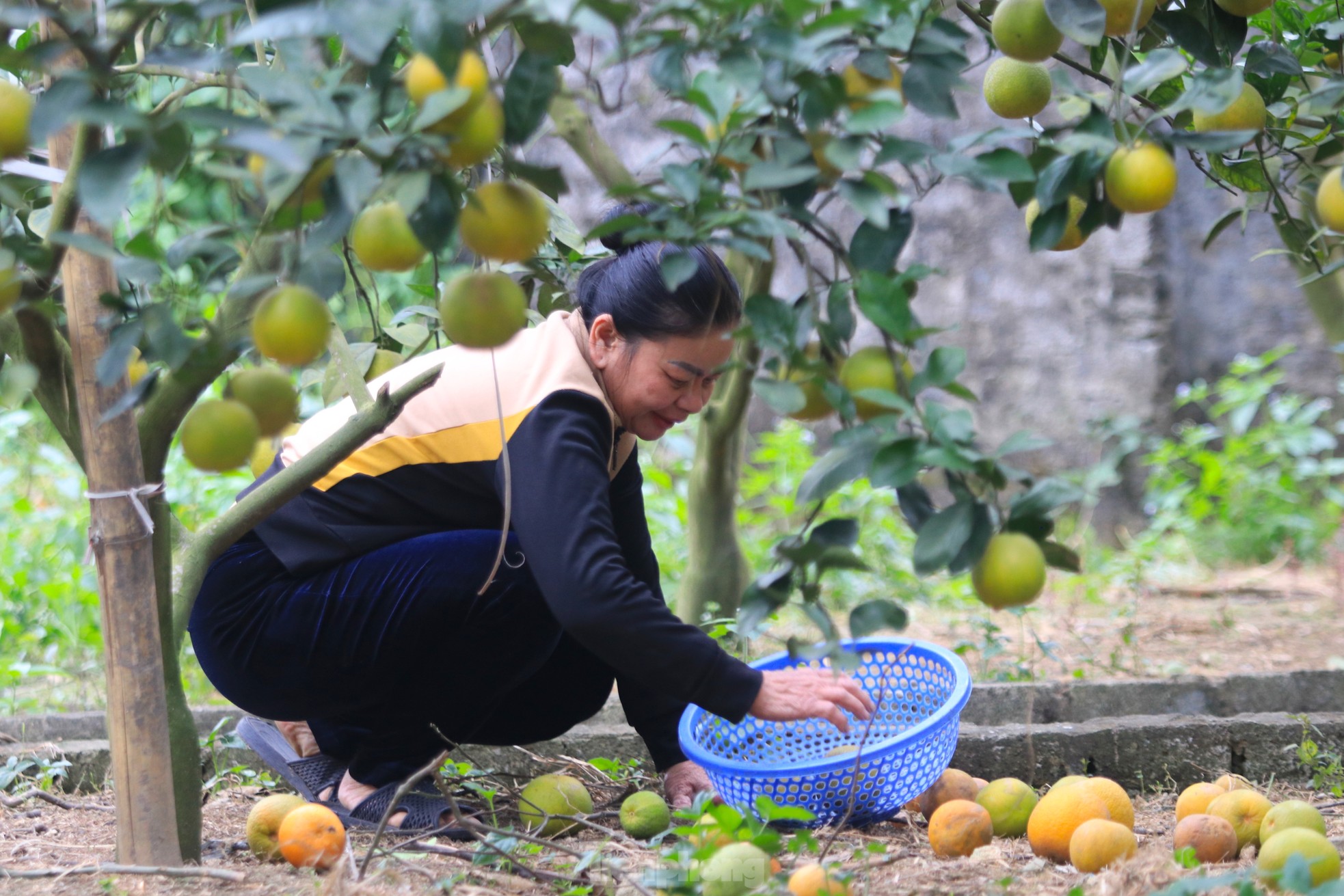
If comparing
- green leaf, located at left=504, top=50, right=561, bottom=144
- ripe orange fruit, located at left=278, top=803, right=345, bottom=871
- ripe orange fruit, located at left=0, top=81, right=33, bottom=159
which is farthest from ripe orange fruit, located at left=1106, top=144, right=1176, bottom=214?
ripe orange fruit, located at left=278, top=803, right=345, bottom=871

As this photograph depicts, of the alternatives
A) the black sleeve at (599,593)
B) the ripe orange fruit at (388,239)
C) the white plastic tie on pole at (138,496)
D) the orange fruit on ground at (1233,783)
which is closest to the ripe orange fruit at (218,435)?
the ripe orange fruit at (388,239)

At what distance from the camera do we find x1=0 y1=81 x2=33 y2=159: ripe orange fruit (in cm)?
101

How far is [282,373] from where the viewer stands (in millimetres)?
1210

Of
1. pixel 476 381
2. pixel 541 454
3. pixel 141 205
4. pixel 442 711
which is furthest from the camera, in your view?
pixel 141 205

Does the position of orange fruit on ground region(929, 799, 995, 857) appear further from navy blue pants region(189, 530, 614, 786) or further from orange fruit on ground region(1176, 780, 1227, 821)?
navy blue pants region(189, 530, 614, 786)

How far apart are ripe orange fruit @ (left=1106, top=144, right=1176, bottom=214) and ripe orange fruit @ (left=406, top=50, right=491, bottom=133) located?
23.4 inches

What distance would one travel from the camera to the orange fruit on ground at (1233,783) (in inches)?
68.9

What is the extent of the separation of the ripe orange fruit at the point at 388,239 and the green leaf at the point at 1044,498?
1.90ft

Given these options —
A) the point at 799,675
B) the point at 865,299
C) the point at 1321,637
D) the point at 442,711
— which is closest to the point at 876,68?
the point at 865,299

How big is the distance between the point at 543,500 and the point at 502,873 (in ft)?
1.56

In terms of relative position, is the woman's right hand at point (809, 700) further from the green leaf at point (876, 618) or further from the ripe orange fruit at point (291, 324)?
the ripe orange fruit at point (291, 324)

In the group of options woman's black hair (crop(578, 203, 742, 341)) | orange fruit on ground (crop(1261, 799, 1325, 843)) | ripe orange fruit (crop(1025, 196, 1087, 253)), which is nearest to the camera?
ripe orange fruit (crop(1025, 196, 1087, 253))

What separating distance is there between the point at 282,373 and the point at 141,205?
4439 mm

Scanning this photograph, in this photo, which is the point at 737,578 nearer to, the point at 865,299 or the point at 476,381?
the point at 476,381
